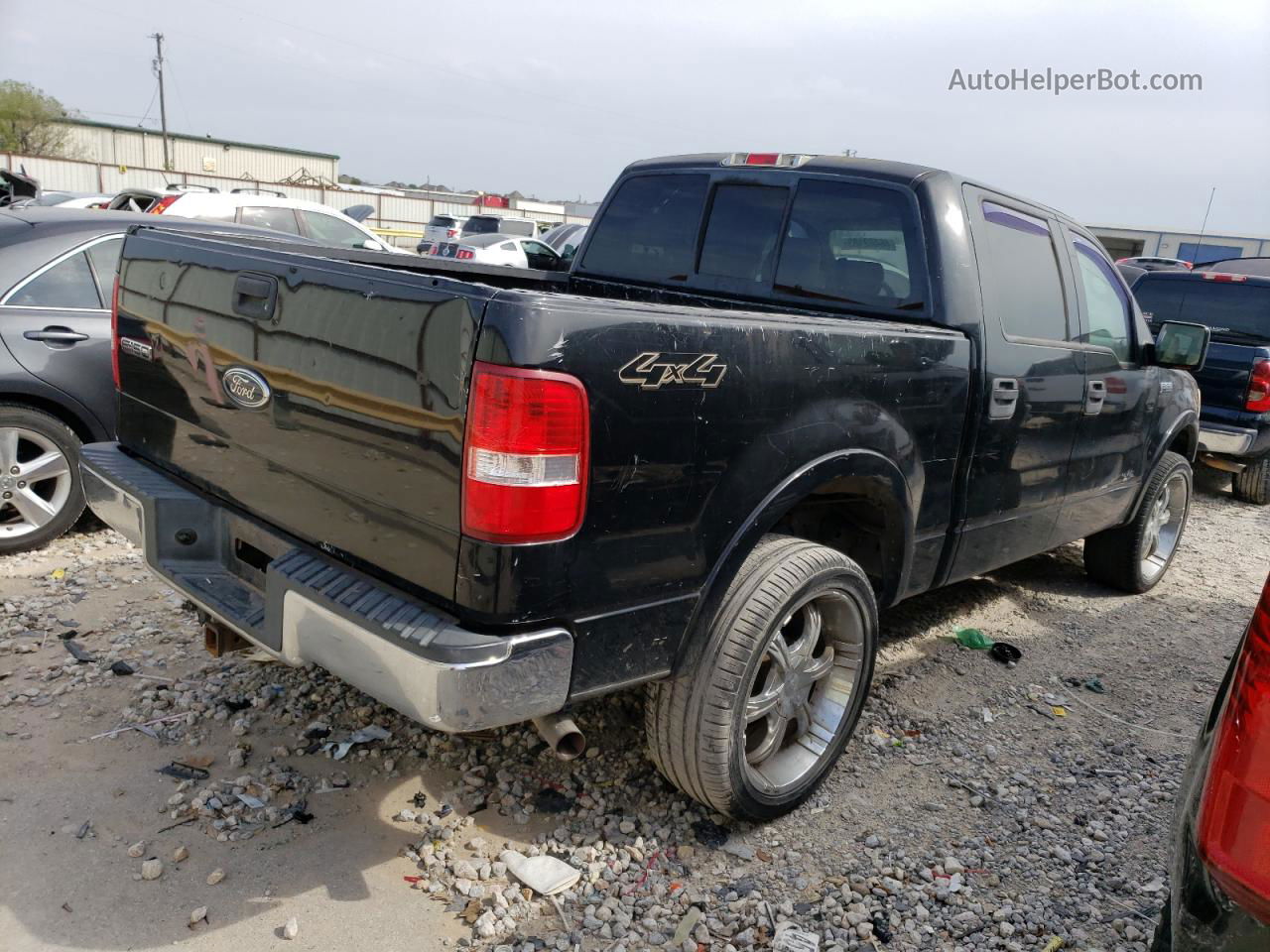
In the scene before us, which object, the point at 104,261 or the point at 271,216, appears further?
the point at 271,216

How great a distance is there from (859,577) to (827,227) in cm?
139

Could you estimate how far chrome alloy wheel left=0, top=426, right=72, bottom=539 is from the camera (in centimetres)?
463

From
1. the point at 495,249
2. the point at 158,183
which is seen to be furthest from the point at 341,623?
the point at 158,183

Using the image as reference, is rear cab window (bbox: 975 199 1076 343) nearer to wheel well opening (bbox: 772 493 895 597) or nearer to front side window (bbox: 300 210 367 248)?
wheel well opening (bbox: 772 493 895 597)

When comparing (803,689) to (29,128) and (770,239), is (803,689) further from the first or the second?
(29,128)

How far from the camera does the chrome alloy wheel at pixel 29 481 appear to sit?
4.63m

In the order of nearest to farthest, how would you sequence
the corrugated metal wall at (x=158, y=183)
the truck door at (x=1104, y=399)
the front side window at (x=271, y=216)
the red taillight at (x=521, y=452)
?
the red taillight at (x=521, y=452) < the truck door at (x=1104, y=399) < the front side window at (x=271, y=216) < the corrugated metal wall at (x=158, y=183)

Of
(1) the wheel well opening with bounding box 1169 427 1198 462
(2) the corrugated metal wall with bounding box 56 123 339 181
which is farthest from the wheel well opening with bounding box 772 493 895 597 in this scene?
(2) the corrugated metal wall with bounding box 56 123 339 181

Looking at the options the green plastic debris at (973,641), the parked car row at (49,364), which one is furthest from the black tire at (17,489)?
the green plastic debris at (973,641)

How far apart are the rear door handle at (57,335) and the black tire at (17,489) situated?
35 cm

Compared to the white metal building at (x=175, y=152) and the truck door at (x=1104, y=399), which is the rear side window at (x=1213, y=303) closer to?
the truck door at (x=1104, y=399)

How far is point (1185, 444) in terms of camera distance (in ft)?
18.7

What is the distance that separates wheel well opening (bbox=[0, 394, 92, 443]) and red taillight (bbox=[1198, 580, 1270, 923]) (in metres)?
5.01

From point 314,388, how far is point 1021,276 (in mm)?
2768
